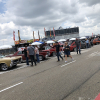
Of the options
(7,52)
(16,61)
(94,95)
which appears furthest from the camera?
(7,52)

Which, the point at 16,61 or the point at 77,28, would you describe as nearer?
the point at 16,61

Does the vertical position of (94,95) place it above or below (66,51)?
below

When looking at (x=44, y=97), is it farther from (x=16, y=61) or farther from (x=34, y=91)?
(x=16, y=61)

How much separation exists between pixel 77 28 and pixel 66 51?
7437cm

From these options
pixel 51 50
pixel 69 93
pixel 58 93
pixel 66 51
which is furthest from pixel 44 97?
pixel 51 50

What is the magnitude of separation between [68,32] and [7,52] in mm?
63497

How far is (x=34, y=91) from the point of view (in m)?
4.41

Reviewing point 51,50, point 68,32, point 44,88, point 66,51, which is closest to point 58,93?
point 44,88

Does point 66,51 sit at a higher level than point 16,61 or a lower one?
higher

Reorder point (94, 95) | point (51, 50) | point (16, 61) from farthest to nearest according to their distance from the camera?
point (51, 50) → point (16, 61) → point (94, 95)

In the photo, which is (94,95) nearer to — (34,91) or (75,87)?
(75,87)

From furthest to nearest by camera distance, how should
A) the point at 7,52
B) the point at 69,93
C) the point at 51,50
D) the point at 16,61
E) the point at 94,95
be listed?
1. the point at 7,52
2. the point at 51,50
3. the point at 16,61
4. the point at 69,93
5. the point at 94,95

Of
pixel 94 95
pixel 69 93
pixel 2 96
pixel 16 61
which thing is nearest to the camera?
pixel 94 95

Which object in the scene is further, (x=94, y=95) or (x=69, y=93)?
(x=69, y=93)
